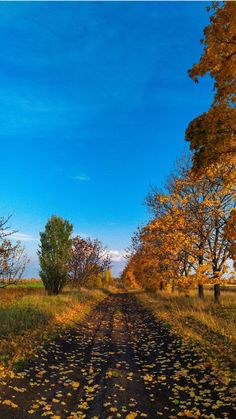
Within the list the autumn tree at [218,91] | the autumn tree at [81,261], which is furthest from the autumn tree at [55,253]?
the autumn tree at [218,91]

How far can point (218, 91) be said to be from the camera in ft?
27.9

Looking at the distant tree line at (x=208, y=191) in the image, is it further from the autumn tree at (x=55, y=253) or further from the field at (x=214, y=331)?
the autumn tree at (x=55, y=253)

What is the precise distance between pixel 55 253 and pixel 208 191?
1531 cm

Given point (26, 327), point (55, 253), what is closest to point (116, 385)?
point (26, 327)

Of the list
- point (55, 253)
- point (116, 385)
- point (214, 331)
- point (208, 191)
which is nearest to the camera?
point (116, 385)

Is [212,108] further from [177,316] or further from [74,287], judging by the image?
[74,287]

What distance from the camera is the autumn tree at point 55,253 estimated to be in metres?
30.6

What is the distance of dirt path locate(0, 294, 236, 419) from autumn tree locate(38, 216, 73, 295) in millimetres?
17844

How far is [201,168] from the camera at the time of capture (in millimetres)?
9172

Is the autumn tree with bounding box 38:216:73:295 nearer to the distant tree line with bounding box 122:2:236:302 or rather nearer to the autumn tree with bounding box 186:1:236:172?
the distant tree line with bounding box 122:2:236:302

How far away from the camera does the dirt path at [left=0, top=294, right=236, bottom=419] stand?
6.47 metres

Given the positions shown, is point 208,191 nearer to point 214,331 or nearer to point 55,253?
point 214,331

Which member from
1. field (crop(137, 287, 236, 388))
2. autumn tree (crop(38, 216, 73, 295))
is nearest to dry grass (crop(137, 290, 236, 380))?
field (crop(137, 287, 236, 388))

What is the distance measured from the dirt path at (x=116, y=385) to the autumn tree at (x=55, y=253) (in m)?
17.8
